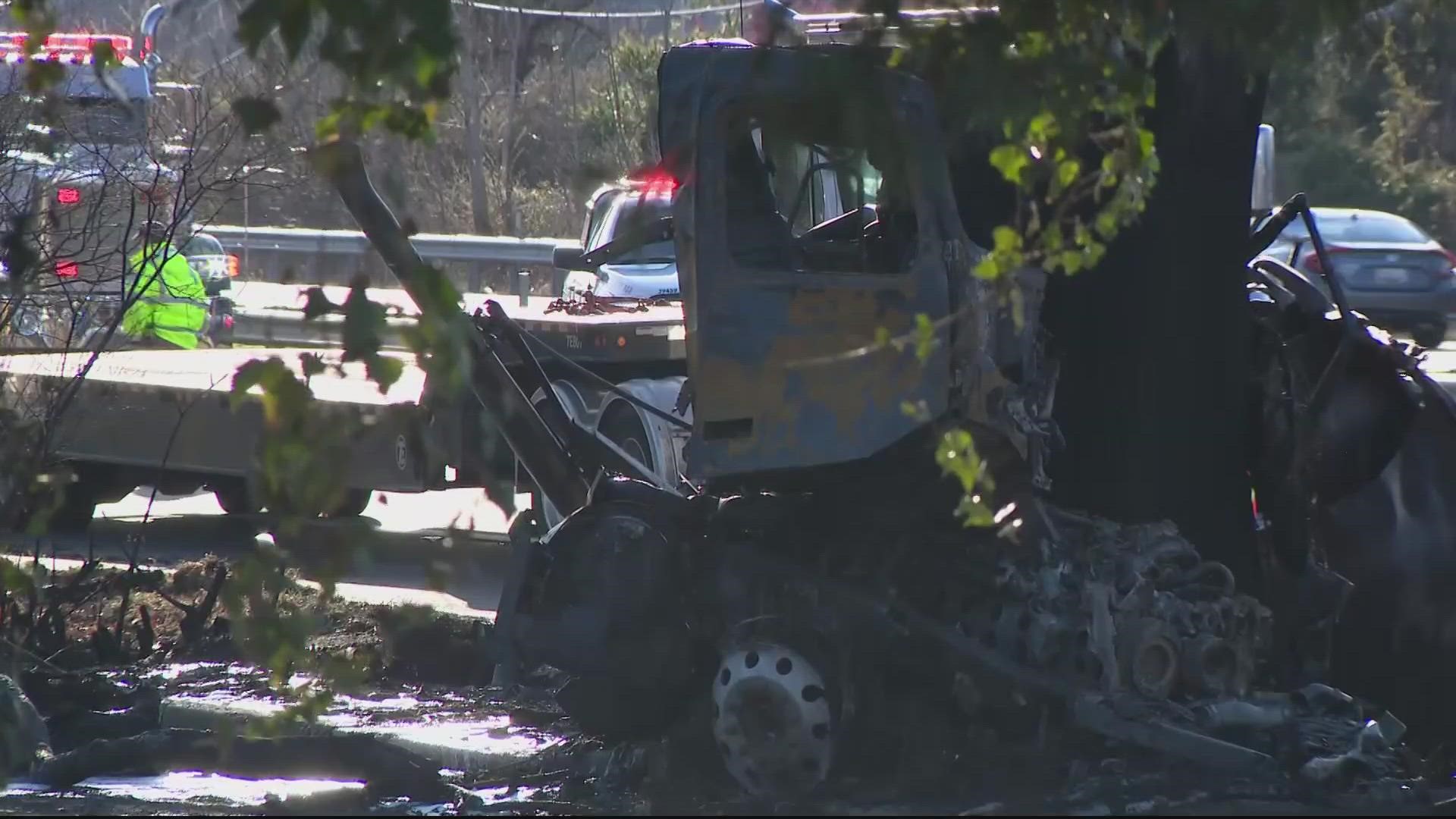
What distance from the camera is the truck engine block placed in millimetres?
4906

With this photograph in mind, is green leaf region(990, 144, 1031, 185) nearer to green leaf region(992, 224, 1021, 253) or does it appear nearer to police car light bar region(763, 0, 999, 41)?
green leaf region(992, 224, 1021, 253)

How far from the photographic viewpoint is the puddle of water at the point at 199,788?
212 inches

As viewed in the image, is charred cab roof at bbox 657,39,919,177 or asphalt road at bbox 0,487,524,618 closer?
charred cab roof at bbox 657,39,919,177

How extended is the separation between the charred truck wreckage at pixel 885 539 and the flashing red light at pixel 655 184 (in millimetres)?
93

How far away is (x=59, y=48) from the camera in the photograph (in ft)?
17.4

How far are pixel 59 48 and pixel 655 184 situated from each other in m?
2.02

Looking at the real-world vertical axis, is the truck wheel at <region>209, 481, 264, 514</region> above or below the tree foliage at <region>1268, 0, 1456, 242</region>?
below

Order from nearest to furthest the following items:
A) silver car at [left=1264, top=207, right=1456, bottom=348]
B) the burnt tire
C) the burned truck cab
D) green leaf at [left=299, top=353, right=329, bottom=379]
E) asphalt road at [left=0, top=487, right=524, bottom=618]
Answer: green leaf at [left=299, top=353, right=329, bottom=379] < asphalt road at [left=0, top=487, right=524, bottom=618] < the burned truck cab < the burnt tire < silver car at [left=1264, top=207, right=1456, bottom=348]

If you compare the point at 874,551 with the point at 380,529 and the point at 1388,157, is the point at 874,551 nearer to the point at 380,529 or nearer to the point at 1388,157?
the point at 380,529

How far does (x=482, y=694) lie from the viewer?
6828mm

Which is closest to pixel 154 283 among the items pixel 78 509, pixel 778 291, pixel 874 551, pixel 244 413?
pixel 244 413

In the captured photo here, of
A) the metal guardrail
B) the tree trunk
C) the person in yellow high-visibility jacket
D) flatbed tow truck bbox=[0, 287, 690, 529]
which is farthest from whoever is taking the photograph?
the metal guardrail

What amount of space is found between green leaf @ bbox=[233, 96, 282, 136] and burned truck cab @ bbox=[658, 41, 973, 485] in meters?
1.66

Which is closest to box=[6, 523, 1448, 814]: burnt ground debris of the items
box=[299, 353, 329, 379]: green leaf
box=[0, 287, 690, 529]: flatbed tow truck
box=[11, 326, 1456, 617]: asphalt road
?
box=[11, 326, 1456, 617]: asphalt road
